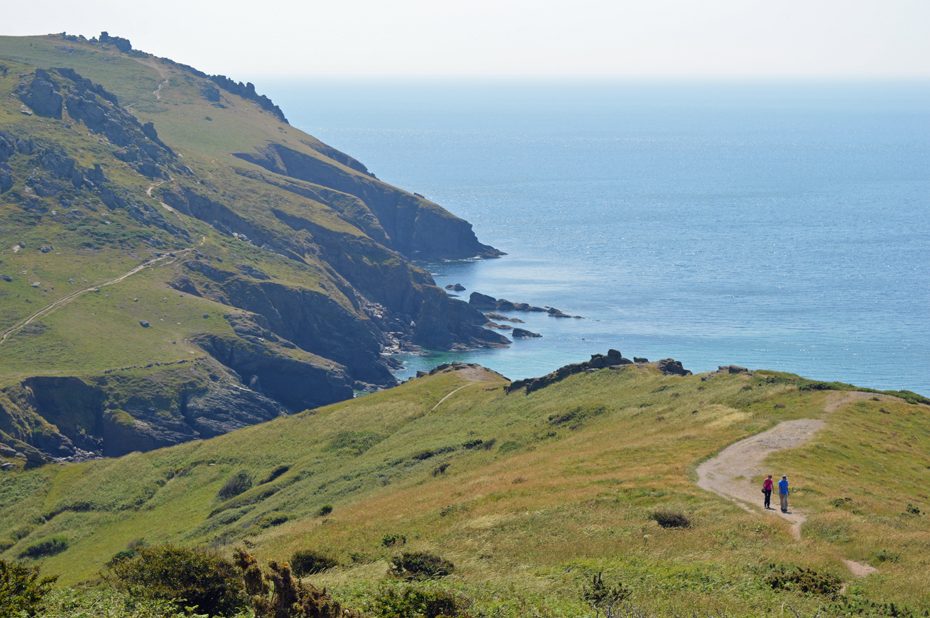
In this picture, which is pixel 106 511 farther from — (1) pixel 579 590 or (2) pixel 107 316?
(2) pixel 107 316

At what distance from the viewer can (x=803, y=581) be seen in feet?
119

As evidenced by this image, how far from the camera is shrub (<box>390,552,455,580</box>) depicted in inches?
1594

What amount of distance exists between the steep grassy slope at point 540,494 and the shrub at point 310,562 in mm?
678

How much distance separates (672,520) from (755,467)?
13.3 m

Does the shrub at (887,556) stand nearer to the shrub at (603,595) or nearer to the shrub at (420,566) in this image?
the shrub at (603,595)

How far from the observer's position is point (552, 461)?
6612cm

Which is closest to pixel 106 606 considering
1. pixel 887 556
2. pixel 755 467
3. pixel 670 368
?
pixel 887 556

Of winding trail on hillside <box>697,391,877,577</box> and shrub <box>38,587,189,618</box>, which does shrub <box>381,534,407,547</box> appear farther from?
winding trail on hillside <box>697,391,877,577</box>

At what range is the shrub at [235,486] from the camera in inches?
3723

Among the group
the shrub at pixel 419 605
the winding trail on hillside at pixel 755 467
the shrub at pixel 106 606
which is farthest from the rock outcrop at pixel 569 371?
the shrub at pixel 419 605

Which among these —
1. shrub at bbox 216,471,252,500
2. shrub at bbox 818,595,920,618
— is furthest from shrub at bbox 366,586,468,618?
shrub at bbox 216,471,252,500

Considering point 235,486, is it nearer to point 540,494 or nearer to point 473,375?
point 473,375

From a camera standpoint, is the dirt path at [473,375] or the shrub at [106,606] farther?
the dirt path at [473,375]

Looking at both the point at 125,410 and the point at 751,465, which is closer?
the point at 751,465
